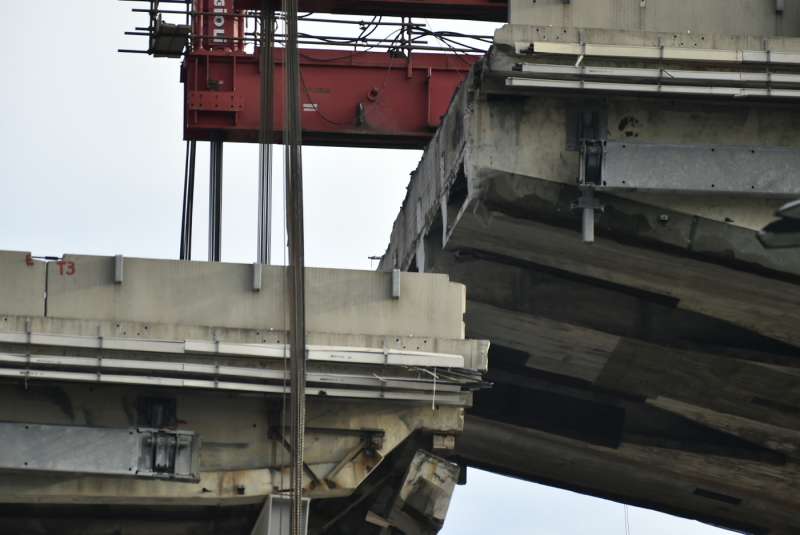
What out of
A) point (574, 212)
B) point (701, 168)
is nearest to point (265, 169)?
point (574, 212)

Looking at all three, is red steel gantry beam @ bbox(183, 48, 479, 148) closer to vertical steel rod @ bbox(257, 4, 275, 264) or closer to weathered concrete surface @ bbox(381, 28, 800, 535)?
weathered concrete surface @ bbox(381, 28, 800, 535)

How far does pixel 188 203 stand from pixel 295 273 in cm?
1564

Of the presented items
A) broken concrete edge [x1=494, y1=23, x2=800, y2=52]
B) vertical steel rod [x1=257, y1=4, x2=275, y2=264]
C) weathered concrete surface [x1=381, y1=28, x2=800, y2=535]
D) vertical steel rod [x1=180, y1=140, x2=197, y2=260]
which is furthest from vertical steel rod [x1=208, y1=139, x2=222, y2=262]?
broken concrete edge [x1=494, y1=23, x2=800, y2=52]

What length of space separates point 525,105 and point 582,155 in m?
1.22

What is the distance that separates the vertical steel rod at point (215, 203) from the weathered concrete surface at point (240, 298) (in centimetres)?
1433

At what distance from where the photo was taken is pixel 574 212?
30875 mm

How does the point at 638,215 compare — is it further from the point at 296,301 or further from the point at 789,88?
the point at 296,301

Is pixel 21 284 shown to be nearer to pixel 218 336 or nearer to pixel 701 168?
pixel 218 336

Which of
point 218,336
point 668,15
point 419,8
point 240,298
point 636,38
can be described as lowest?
point 218,336

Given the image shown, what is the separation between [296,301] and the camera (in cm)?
2672

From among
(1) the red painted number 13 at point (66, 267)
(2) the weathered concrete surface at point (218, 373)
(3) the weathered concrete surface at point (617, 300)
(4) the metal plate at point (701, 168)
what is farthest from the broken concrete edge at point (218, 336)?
(4) the metal plate at point (701, 168)

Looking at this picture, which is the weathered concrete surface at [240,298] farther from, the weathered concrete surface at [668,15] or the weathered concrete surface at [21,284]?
the weathered concrete surface at [668,15]

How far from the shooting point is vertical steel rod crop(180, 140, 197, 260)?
136 ft

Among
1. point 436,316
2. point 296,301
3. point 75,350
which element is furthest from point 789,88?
point 75,350
